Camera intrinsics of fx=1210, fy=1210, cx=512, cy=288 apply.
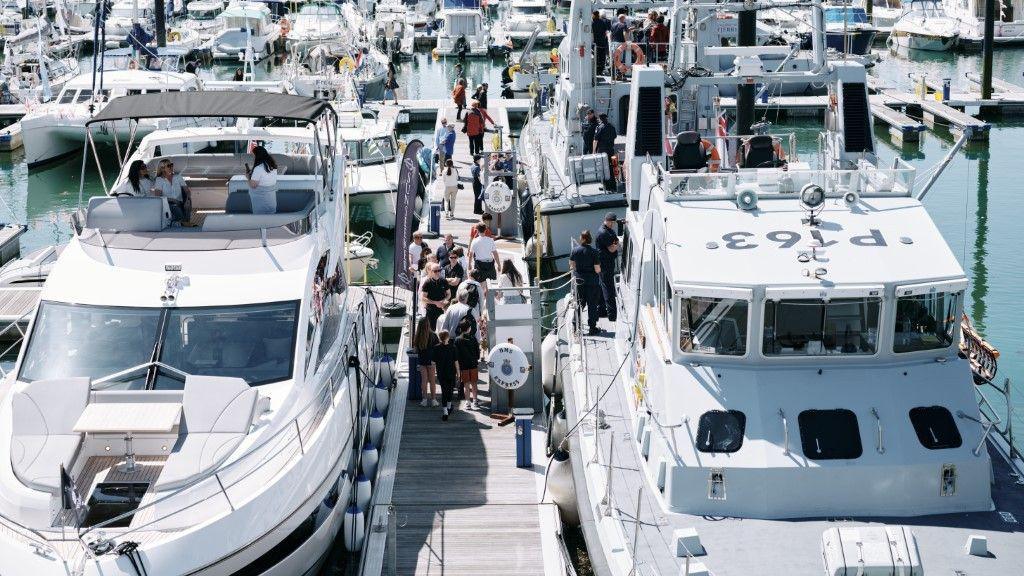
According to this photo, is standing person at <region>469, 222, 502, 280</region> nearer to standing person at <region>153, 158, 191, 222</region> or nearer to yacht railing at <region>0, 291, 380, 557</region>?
standing person at <region>153, 158, 191, 222</region>

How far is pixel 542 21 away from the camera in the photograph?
58.3 meters

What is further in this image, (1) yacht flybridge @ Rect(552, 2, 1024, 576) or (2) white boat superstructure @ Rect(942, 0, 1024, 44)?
(2) white boat superstructure @ Rect(942, 0, 1024, 44)

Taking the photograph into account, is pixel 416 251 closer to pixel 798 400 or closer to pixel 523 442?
pixel 523 442

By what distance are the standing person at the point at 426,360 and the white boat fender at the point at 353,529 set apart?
2.91 m

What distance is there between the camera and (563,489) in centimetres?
1266

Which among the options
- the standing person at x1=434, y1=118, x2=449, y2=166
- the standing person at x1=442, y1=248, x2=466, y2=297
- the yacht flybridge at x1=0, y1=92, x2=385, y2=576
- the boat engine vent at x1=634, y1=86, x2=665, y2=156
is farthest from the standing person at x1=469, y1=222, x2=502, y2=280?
the standing person at x1=434, y1=118, x2=449, y2=166

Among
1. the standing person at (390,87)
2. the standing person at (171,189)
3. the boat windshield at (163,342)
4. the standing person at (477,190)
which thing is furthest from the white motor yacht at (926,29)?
the boat windshield at (163,342)

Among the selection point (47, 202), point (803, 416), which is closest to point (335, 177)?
point (803, 416)

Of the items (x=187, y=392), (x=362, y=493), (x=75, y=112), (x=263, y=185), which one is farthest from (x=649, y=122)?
(x=75, y=112)

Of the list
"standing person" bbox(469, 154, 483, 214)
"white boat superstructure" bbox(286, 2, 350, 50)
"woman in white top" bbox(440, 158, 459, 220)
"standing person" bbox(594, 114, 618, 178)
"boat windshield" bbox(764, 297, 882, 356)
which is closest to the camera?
"boat windshield" bbox(764, 297, 882, 356)

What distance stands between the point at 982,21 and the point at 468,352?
4536 cm

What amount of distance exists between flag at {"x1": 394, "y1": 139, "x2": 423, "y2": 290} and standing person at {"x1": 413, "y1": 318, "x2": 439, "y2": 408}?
2.23 m

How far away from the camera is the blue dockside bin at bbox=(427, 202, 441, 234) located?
22.7 m

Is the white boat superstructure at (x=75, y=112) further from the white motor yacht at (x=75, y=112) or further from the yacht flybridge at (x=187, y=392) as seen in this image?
the yacht flybridge at (x=187, y=392)
